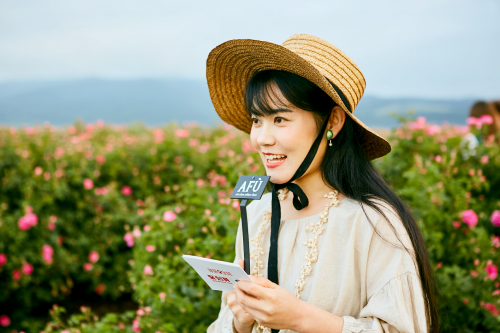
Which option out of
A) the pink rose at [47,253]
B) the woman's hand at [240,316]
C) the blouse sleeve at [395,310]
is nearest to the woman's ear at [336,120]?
the blouse sleeve at [395,310]

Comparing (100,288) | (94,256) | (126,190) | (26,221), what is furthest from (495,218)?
(26,221)

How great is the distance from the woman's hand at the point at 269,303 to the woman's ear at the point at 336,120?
23.3 inches

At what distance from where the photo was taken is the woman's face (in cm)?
140

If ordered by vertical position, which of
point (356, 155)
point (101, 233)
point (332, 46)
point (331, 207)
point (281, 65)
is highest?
point (332, 46)

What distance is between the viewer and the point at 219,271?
1188mm

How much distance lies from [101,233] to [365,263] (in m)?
3.31

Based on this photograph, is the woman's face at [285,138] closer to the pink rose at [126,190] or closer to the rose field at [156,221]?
the rose field at [156,221]

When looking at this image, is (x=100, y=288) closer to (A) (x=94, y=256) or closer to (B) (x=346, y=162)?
(A) (x=94, y=256)

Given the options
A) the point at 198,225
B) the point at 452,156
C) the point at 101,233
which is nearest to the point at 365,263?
the point at 198,225

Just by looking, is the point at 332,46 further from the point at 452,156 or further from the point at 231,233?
the point at 452,156

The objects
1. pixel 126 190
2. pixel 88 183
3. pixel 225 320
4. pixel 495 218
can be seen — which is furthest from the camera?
pixel 126 190

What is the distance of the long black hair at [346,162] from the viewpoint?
138 centimetres

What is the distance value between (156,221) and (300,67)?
1.70 m

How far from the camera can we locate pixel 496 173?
3.32 metres
